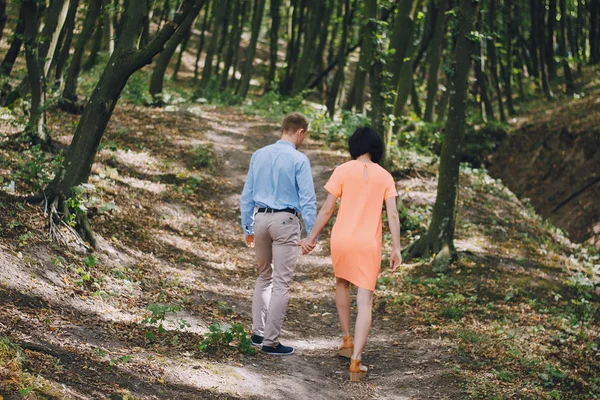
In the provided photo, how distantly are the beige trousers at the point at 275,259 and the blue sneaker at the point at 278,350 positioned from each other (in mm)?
43

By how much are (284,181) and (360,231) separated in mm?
901

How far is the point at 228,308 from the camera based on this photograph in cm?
748

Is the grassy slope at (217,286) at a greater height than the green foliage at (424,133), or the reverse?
the green foliage at (424,133)

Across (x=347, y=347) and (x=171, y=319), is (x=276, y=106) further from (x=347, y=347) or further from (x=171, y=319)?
(x=347, y=347)

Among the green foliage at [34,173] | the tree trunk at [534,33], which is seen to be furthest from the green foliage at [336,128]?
the tree trunk at [534,33]

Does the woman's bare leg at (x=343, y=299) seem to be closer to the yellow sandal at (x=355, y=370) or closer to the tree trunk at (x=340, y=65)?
the yellow sandal at (x=355, y=370)

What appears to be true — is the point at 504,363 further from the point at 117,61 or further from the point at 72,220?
the point at 117,61

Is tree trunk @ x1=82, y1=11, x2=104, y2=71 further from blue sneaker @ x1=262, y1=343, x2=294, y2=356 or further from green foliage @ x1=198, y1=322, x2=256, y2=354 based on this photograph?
blue sneaker @ x1=262, y1=343, x2=294, y2=356

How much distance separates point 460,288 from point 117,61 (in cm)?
601

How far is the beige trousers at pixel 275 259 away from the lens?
243 inches

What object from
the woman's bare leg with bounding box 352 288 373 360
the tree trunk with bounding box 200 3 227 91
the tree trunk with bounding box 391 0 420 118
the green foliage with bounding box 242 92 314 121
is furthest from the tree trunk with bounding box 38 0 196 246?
the tree trunk with bounding box 200 3 227 91

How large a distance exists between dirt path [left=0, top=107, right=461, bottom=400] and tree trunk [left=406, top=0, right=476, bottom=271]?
193 cm

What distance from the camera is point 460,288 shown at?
967cm

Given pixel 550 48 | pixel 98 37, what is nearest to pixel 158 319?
pixel 98 37
